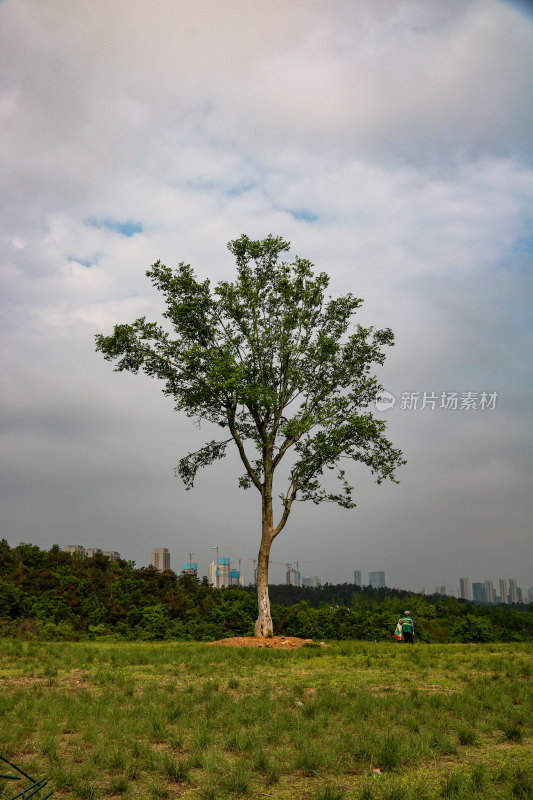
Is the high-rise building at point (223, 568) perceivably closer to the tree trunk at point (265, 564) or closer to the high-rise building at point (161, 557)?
the high-rise building at point (161, 557)

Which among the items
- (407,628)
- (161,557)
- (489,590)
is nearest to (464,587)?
(489,590)

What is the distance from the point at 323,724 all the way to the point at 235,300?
1866 centimetres

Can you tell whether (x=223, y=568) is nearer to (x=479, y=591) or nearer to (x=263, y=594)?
(x=479, y=591)

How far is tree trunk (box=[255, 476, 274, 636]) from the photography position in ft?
72.9

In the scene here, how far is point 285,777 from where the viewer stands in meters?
6.35

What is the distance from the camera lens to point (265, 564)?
2312cm

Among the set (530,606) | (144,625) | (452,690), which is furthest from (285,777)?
(530,606)

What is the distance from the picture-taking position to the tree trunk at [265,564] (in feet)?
72.9

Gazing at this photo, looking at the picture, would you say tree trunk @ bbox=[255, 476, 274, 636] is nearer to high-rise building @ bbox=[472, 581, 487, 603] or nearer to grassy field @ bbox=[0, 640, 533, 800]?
grassy field @ bbox=[0, 640, 533, 800]

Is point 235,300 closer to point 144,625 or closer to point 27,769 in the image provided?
point 144,625

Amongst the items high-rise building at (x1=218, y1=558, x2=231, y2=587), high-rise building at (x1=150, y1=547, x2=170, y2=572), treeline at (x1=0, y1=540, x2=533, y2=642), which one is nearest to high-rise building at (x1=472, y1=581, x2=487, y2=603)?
high-rise building at (x1=218, y1=558, x2=231, y2=587)

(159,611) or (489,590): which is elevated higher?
(159,611)

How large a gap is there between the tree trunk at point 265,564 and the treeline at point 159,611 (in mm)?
1929

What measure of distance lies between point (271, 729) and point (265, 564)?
50.3ft
